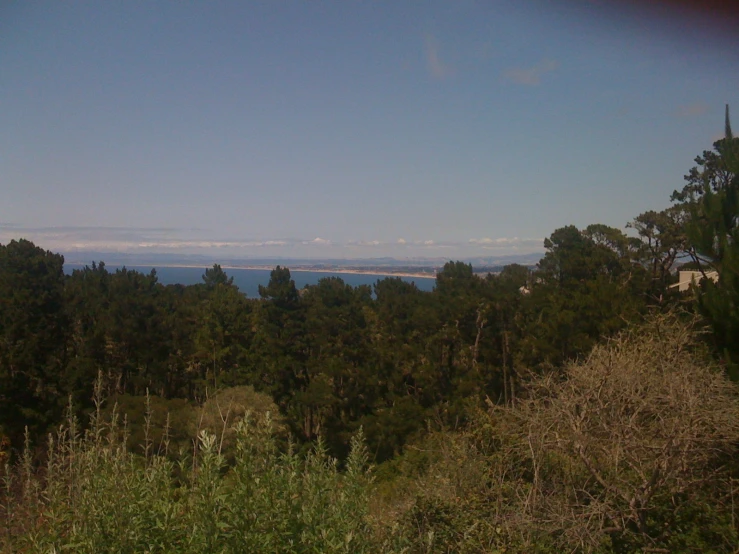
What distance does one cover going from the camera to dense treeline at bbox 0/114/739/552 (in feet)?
20.7

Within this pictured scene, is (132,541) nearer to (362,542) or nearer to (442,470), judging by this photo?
(362,542)

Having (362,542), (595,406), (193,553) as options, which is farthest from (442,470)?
(193,553)

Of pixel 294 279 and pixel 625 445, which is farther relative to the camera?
pixel 294 279

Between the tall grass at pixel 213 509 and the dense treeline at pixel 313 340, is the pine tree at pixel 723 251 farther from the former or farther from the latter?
the dense treeline at pixel 313 340

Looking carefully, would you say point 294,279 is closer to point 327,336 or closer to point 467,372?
point 327,336

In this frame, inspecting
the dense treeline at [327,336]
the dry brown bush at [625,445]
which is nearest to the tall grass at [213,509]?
the dry brown bush at [625,445]

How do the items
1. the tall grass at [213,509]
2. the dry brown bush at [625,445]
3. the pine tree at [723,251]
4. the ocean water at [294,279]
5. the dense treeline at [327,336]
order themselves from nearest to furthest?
the tall grass at [213,509], the dry brown bush at [625,445], the pine tree at [723,251], the dense treeline at [327,336], the ocean water at [294,279]

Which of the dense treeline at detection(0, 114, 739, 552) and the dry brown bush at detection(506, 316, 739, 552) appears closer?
the dry brown bush at detection(506, 316, 739, 552)

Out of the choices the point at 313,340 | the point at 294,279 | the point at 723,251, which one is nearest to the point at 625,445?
the point at 723,251

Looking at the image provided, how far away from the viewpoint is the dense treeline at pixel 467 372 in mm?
6297

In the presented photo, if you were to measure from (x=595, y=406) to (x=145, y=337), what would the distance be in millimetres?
20725

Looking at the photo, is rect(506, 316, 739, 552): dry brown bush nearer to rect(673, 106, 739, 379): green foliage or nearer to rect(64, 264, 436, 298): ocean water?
rect(673, 106, 739, 379): green foliage

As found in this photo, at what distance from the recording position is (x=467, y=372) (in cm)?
2108

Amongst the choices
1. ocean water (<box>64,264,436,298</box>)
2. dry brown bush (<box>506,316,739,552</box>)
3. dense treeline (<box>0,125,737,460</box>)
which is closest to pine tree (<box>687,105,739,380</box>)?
dry brown bush (<box>506,316,739,552</box>)
